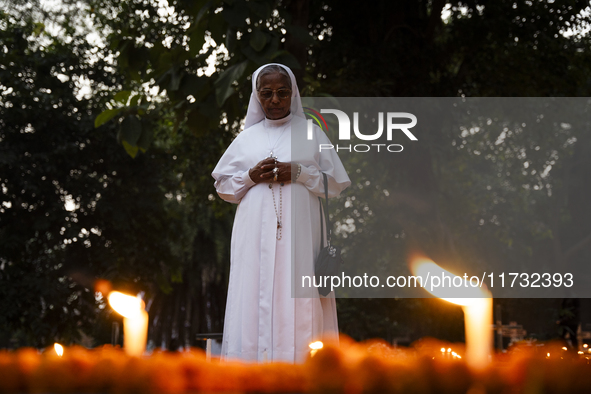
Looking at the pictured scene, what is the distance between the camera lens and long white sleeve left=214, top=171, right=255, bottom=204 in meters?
3.26

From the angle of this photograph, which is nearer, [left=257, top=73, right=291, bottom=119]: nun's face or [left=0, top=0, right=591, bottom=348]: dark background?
[left=257, top=73, right=291, bottom=119]: nun's face

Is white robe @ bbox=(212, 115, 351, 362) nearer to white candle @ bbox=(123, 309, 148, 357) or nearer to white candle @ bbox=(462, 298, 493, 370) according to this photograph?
white candle @ bbox=(123, 309, 148, 357)

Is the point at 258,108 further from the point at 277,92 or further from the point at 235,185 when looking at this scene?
the point at 235,185

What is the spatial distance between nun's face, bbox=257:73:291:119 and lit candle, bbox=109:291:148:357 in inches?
76.6

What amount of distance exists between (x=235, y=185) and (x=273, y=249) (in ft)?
1.27

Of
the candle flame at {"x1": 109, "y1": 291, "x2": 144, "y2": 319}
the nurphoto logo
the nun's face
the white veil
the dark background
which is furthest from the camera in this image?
the dark background

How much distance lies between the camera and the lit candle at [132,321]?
1312mm

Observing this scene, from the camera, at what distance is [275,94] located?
332 centimetres

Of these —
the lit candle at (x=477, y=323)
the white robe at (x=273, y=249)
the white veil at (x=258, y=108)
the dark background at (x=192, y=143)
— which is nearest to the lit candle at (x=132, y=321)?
the lit candle at (x=477, y=323)

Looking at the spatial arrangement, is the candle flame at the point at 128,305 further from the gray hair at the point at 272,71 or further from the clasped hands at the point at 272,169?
the gray hair at the point at 272,71

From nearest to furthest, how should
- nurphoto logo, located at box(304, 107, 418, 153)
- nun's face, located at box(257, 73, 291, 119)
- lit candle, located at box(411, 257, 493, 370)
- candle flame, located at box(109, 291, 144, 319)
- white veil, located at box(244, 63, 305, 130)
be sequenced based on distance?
lit candle, located at box(411, 257, 493, 370) < candle flame, located at box(109, 291, 144, 319) < nun's face, located at box(257, 73, 291, 119) < white veil, located at box(244, 63, 305, 130) < nurphoto logo, located at box(304, 107, 418, 153)

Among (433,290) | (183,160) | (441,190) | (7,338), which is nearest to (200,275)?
(7,338)

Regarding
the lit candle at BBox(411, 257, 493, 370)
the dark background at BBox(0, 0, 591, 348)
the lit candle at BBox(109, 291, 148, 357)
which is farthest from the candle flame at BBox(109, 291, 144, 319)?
the dark background at BBox(0, 0, 591, 348)

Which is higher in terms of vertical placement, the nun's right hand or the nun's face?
the nun's face
